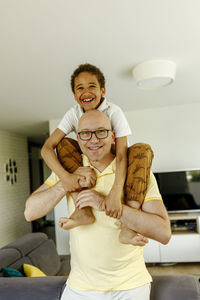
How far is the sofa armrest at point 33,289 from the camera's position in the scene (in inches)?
59.2

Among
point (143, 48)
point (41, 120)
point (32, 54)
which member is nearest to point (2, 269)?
point (32, 54)

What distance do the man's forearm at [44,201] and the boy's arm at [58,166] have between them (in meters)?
0.04

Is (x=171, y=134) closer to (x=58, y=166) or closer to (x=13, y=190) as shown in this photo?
(x=13, y=190)

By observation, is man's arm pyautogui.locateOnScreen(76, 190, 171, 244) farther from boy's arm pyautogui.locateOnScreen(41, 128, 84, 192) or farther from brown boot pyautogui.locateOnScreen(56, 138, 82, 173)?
brown boot pyautogui.locateOnScreen(56, 138, 82, 173)

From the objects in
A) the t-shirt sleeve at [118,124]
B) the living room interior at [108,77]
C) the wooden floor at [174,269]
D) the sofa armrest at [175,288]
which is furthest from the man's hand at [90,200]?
the wooden floor at [174,269]

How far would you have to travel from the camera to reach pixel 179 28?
2291mm

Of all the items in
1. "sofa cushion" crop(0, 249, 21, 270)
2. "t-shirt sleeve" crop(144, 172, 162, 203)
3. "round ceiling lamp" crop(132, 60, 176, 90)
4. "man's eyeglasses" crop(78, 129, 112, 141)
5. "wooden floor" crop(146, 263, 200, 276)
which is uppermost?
"round ceiling lamp" crop(132, 60, 176, 90)

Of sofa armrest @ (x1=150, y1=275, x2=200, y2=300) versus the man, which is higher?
the man

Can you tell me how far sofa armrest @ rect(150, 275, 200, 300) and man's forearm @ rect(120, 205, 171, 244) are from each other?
1.35ft

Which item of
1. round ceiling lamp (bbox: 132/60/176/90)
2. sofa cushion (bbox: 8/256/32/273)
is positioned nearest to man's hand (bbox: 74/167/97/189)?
sofa cushion (bbox: 8/256/32/273)

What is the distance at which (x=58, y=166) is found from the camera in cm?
132

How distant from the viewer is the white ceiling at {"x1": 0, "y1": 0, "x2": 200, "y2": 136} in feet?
6.33

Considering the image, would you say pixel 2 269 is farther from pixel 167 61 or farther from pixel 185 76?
pixel 185 76

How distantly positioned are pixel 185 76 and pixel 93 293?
9.81 feet
